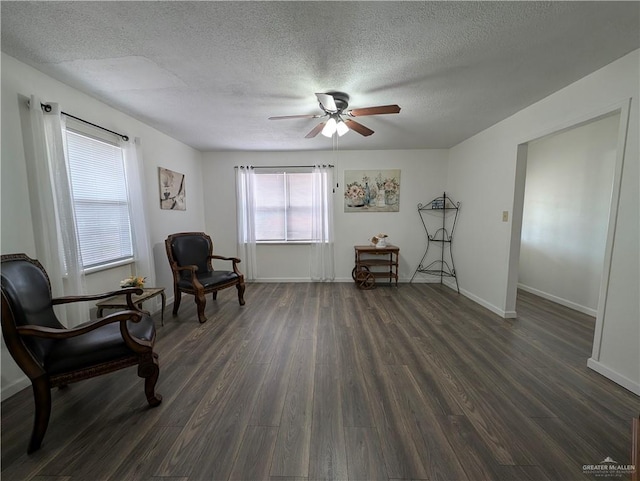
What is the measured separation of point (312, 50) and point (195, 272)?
2.68 meters

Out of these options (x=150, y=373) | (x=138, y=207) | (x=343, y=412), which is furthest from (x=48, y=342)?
(x=343, y=412)

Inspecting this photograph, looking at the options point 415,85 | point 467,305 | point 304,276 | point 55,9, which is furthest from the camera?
point 304,276

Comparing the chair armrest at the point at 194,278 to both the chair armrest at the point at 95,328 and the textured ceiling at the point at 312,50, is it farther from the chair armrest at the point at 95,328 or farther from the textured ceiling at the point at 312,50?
the textured ceiling at the point at 312,50

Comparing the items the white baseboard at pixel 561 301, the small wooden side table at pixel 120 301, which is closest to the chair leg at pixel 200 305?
the small wooden side table at pixel 120 301

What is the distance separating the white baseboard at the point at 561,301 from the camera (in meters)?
2.95

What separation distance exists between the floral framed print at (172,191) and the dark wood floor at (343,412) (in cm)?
183

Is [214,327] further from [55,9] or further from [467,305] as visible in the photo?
[467,305]

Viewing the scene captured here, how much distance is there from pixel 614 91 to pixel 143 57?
3.48 meters

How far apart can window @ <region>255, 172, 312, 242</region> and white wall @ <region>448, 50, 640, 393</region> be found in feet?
8.57

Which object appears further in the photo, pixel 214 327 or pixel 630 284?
pixel 214 327

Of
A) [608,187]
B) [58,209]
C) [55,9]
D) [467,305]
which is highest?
[55,9]

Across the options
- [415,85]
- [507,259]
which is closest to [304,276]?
[507,259]

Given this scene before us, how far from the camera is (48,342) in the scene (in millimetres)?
1403

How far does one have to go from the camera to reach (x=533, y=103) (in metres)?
2.44
